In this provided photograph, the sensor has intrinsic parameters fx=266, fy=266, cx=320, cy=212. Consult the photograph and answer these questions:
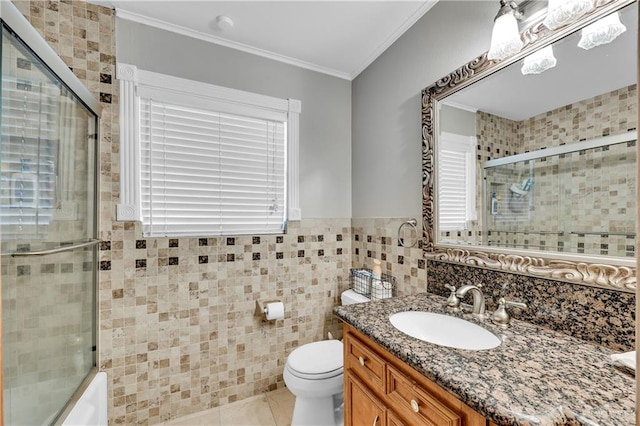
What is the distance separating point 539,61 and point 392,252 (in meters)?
1.22

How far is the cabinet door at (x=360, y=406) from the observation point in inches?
39.4

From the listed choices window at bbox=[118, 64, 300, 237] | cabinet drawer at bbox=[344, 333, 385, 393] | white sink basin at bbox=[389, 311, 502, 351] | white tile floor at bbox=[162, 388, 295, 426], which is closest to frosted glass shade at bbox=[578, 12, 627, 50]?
white sink basin at bbox=[389, 311, 502, 351]

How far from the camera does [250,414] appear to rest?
5.69 feet

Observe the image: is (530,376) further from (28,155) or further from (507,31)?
(28,155)

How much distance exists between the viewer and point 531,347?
867mm

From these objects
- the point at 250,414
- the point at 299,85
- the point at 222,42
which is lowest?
the point at 250,414

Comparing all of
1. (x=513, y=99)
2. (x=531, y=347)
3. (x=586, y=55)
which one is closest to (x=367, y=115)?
(x=513, y=99)

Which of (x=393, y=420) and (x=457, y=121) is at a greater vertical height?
(x=457, y=121)

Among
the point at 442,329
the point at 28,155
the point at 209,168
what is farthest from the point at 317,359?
the point at 28,155

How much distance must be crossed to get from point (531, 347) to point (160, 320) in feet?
6.10

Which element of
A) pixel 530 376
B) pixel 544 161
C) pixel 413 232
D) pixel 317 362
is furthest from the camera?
pixel 413 232

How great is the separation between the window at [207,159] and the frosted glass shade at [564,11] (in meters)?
1.49

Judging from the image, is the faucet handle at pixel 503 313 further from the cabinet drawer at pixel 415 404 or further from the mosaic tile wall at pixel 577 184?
the cabinet drawer at pixel 415 404

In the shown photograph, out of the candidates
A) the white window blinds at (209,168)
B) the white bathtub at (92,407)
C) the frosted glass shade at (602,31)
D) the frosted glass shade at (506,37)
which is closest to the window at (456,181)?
the frosted glass shade at (506,37)
